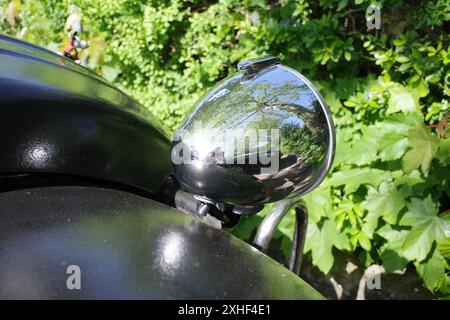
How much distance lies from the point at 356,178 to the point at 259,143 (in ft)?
5.13

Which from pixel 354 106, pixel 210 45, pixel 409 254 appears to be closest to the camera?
pixel 409 254

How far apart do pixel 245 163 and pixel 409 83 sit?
1.74m

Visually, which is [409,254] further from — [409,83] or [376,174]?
[409,83]

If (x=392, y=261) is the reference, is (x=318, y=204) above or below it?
above

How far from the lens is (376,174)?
2414 millimetres

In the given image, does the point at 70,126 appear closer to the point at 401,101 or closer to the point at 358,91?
the point at 401,101

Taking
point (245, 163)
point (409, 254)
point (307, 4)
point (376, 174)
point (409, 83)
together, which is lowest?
point (245, 163)

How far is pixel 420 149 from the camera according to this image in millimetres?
2088

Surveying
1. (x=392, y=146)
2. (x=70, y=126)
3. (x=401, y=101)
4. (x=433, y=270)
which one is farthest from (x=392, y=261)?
(x=70, y=126)

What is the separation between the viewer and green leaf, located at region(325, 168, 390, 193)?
2391 mm

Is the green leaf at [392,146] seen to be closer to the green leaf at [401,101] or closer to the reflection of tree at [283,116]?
the green leaf at [401,101]

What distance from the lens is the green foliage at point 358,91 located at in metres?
2.21
